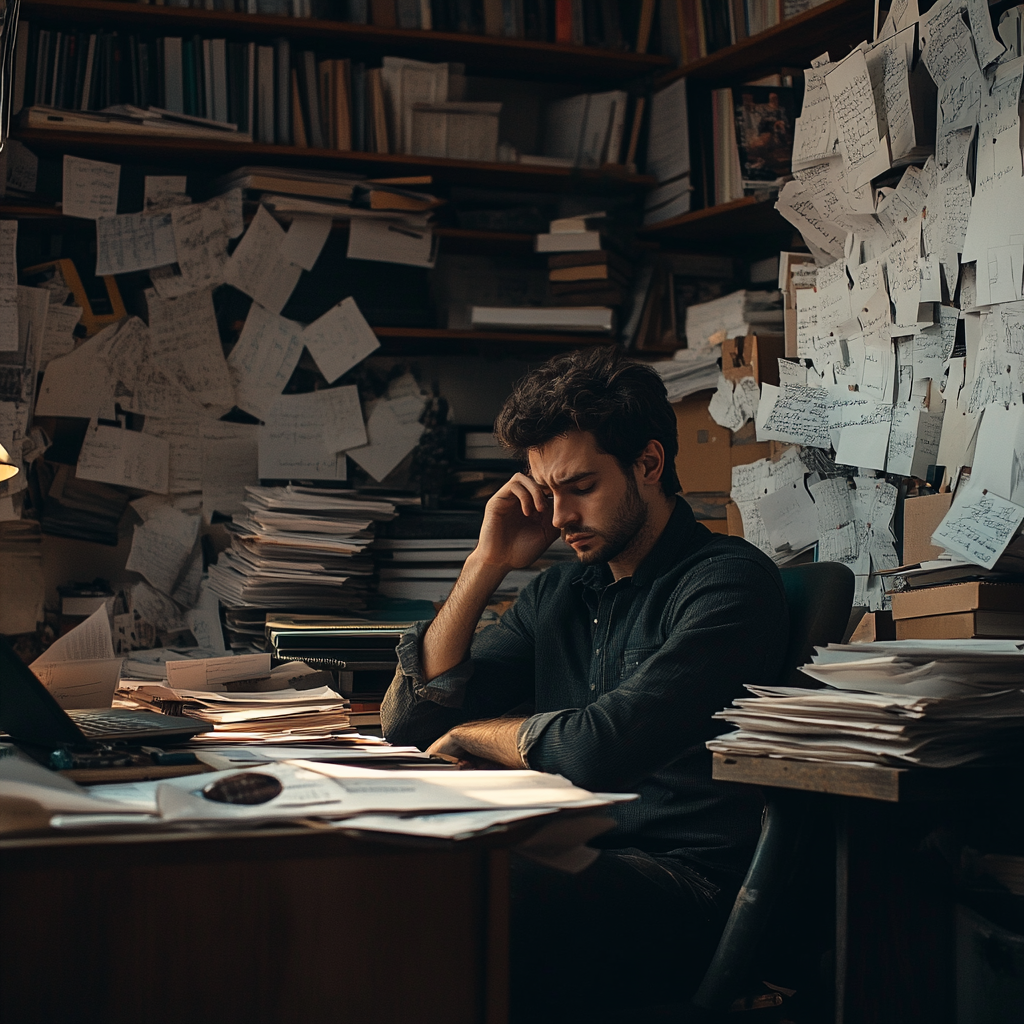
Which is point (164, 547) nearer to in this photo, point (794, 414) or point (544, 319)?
point (544, 319)

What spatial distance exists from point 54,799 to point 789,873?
747mm

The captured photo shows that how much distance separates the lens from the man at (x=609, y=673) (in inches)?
48.4

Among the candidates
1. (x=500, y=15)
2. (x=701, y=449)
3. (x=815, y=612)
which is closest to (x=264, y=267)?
(x=500, y=15)

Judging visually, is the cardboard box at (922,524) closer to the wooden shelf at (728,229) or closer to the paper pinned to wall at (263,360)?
the wooden shelf at (728,229)

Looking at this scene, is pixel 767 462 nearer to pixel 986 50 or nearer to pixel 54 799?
pixel 986 50

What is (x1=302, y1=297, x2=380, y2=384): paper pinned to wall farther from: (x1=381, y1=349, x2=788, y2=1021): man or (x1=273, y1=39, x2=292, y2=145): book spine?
(x1=381, y1=349, x2=788, y2=1021): man

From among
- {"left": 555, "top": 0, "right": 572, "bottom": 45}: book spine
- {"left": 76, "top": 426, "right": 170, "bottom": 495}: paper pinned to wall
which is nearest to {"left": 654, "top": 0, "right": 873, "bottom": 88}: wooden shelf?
{"left": 555, "top": 0, "right": 572, "bottom": 45}: book spine

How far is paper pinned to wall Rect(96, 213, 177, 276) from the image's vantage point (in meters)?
2.85

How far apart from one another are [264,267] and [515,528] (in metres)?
1.43

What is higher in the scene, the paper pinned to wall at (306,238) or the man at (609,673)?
the paper pinned to wall at (306,238)

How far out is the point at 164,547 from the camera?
2916 mm

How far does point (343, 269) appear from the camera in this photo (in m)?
3.00

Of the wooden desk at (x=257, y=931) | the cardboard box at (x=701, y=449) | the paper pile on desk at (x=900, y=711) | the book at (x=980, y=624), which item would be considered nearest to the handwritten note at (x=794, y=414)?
the cardboard box at (x=701, y=449)

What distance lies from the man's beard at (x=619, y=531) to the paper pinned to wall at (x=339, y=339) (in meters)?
1.44
